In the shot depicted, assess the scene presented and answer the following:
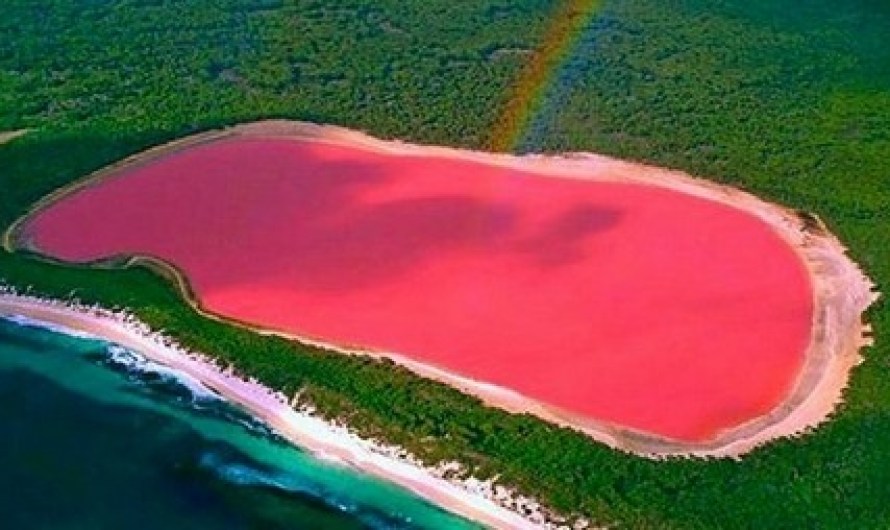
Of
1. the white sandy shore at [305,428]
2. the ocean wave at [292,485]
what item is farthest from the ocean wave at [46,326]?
the ocean wave at [292,485]

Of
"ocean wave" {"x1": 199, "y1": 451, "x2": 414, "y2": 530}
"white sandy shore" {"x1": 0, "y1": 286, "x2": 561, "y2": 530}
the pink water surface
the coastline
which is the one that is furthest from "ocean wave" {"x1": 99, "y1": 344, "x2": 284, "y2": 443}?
the pink water surface

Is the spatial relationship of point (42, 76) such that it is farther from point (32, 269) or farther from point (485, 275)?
point (485, 275)

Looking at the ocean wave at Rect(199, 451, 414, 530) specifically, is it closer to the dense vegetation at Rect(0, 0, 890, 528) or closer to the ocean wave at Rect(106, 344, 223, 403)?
the dense vegetation at Rect(0, 0, 890, 528)

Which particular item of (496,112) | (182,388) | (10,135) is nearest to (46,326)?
(182,388)

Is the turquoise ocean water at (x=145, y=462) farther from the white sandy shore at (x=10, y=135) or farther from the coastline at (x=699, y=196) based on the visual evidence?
the white sandy shore at (x=10, y=135)

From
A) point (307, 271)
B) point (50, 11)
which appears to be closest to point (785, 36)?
point (307, 271)

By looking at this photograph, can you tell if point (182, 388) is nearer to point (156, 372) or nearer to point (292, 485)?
point (156, 372)
